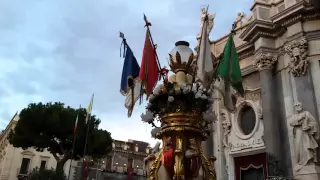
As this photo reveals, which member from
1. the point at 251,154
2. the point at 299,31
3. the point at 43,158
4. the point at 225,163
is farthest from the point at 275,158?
the point at 43,158

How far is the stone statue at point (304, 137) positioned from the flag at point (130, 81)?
7.67 metres

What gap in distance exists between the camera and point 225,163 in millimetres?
15891

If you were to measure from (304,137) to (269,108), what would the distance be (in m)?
2.02

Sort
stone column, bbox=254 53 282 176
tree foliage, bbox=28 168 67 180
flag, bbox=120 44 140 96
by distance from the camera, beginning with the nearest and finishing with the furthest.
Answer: flag, bbox=120 44 140 96 → stone column, bbox=254 53 282 176 → tree foliage, bbox=28 168 67 180

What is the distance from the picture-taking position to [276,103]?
46.7 ft

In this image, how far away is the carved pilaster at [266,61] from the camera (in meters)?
14.8

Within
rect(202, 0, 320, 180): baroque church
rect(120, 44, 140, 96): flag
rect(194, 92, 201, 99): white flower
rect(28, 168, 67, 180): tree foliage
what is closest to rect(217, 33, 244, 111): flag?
rect(194, 92, 201, 99): white flower

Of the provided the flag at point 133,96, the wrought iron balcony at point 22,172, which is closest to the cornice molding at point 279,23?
the flag at point 133,96

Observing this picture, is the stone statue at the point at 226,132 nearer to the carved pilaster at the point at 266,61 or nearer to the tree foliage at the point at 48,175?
the carved pilaster at the point at 266,61

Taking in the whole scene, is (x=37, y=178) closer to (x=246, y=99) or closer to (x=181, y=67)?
(x=246, y=99)

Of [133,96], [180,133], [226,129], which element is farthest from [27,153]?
[180,133]

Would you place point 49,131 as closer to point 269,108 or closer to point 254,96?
point 254,96

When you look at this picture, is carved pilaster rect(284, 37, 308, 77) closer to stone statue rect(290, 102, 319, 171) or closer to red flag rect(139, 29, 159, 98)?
stone statue rect(290, 102, 319, 171)

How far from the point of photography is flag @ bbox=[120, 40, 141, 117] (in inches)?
296
